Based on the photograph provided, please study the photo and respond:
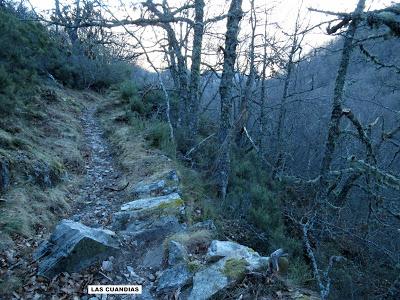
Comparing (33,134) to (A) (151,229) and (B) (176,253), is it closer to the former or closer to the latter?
(A) (151,229)

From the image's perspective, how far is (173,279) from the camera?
406cm

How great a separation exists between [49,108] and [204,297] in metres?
8.54

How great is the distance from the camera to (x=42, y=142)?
7754mm

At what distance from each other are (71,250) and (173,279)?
1241 millimetres

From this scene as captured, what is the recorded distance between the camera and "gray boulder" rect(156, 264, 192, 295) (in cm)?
395

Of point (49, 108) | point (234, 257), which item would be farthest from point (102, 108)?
point (234, 257)

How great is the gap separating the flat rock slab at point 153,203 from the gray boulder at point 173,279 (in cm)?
154

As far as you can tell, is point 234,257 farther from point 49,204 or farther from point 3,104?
point 3,104

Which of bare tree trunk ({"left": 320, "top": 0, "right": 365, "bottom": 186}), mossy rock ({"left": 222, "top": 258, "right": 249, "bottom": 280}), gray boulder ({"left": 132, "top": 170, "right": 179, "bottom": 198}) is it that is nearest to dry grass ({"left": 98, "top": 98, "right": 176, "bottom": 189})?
gray boulder ({"left": 132, "top": 170, "right": 179, "bottom": 198})

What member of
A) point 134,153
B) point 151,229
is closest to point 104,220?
point 151,229

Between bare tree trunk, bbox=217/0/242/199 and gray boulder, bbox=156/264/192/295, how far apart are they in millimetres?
3665

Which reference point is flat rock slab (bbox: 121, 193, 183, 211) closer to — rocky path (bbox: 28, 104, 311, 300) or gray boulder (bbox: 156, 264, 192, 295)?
rocky path (bbox: 28, 104, 311, 300)

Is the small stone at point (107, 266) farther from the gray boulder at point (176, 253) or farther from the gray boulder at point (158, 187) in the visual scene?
the gray boulder at point (158, 187)

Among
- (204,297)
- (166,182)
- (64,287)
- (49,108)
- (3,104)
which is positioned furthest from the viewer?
(49,108)
